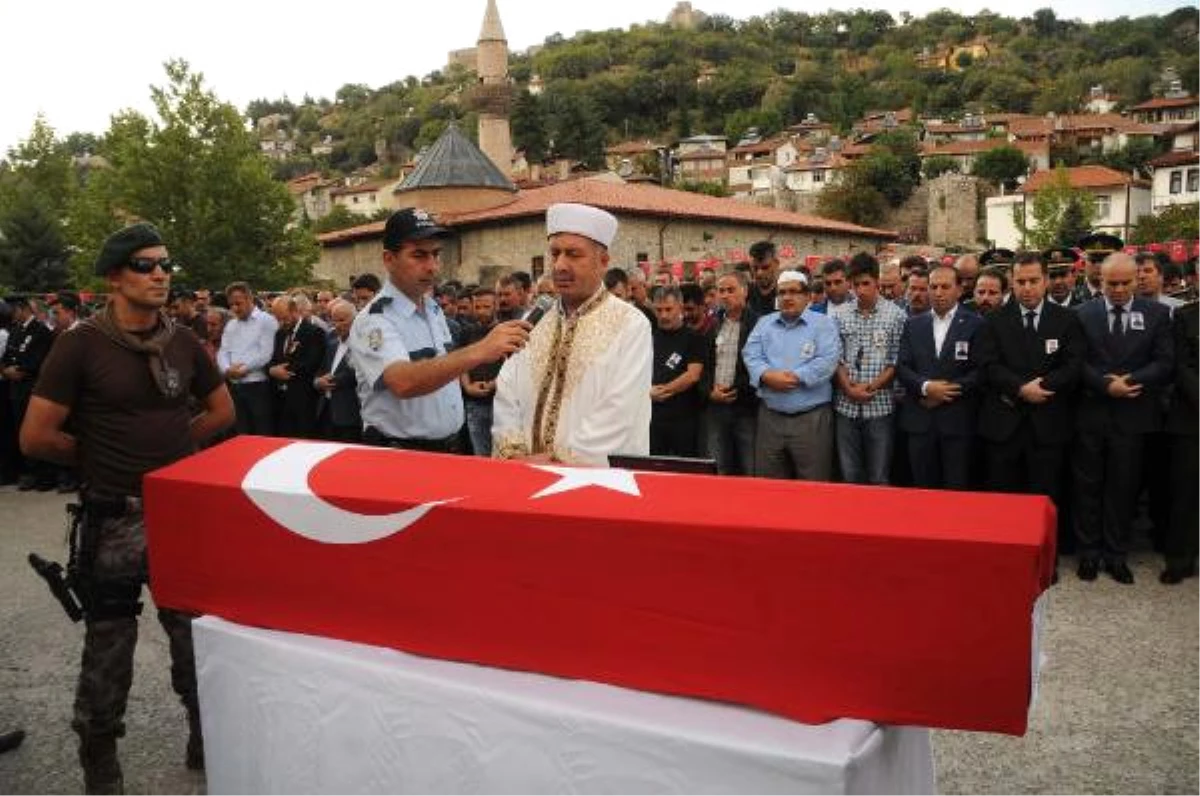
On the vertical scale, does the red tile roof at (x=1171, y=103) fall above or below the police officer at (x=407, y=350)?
above

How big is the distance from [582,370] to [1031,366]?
3780 millimetres

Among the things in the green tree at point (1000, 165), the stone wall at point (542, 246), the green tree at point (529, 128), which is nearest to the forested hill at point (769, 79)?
the green tree at point (529, 128)

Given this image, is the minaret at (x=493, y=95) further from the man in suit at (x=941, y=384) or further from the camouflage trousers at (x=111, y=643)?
the camouflage trousers at (x=111, y=643)

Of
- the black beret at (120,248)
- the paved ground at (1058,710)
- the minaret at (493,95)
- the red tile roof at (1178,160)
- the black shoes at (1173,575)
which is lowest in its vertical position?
the black shoes at (1173,575)

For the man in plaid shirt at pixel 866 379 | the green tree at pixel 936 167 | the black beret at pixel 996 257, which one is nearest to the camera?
the man in plaid shirt at pixel 866 379

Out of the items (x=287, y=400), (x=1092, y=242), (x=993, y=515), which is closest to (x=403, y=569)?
(x=993, y=515)

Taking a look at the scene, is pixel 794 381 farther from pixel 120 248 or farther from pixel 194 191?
pixel 194 191

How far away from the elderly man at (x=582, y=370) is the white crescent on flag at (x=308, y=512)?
2.48ft

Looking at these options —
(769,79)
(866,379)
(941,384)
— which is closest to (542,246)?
(866,379)

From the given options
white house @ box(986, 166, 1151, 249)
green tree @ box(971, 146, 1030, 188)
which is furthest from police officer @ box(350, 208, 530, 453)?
green tree @ box(971, 146, 1030, 188)

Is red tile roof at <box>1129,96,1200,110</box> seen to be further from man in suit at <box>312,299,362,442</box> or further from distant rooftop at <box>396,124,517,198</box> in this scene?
man in suit at <box>312,299,362,442</box>

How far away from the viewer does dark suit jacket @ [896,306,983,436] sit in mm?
5680

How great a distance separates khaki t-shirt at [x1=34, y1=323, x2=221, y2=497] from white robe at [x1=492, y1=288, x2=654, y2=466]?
1271 millimetres

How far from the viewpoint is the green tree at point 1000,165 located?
64.0 m
